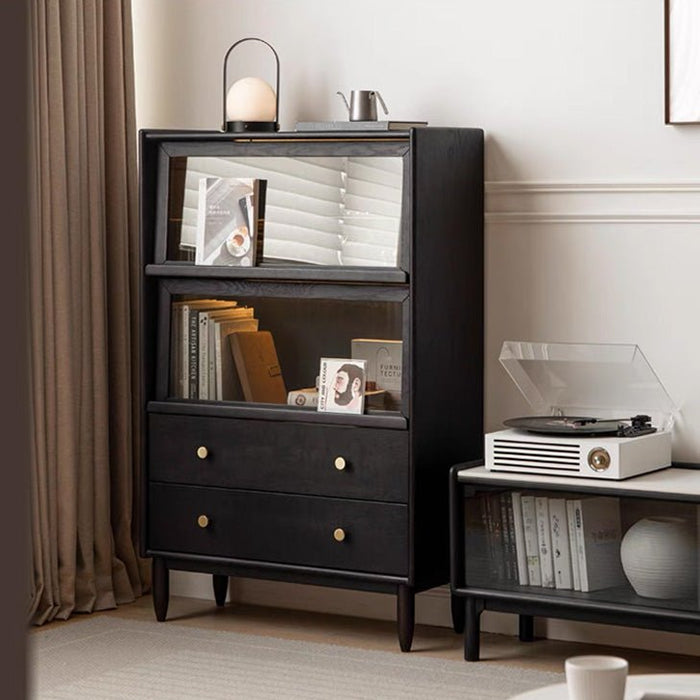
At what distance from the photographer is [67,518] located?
12.0ft

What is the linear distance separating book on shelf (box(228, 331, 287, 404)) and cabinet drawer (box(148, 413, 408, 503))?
90 mm

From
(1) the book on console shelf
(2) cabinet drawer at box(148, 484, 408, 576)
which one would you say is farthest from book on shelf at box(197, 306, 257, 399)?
(1) the book on console shelf

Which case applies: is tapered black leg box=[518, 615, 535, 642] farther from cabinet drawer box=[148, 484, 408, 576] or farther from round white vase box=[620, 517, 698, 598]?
round white vase box=[620, 517, 698, 598]

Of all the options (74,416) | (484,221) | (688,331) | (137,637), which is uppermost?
(484,221)

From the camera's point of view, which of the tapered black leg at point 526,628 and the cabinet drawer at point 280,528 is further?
the tapered black leg at point 526,628

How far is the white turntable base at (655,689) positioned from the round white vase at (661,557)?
1387 mm

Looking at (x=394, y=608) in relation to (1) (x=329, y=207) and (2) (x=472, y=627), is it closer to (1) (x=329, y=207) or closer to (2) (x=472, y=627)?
(2) (x=472, y=627)

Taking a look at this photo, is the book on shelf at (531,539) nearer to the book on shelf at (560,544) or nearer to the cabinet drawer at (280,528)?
the book on shelf at (560,544)

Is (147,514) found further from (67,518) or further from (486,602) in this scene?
(486,602)

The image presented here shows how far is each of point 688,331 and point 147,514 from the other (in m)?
1.60

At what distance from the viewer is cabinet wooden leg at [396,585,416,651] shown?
3.21 metres

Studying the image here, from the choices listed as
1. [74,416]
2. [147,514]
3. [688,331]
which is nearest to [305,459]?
[147,514]

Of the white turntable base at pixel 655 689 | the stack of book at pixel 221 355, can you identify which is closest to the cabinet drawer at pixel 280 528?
the stack of book at pixel 221 355

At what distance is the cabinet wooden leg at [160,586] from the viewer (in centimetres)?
358
